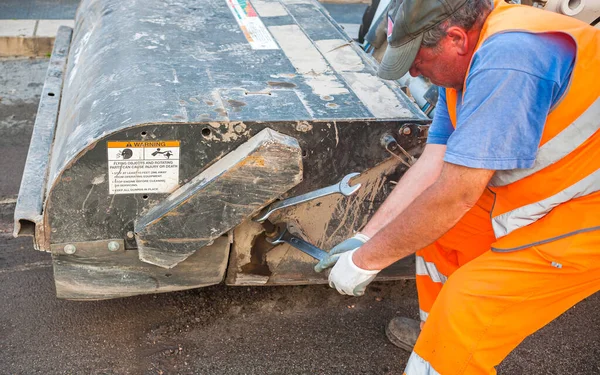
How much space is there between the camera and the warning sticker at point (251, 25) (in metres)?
2.92

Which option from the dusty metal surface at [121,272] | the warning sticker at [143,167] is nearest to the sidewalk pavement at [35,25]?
the dusty metal surface at [121,272]

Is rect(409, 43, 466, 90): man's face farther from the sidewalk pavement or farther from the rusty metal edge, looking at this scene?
the sidewalk pavement

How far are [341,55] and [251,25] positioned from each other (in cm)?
49

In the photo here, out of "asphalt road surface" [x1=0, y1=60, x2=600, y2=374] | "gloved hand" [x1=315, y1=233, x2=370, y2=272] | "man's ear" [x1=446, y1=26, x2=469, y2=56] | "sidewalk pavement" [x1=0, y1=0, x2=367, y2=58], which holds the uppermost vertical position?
"man's ear" [x1=446, y1=26, x2=469, y2=56]

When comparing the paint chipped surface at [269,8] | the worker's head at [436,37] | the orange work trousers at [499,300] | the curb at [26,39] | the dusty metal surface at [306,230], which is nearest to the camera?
the worker's head at [436,37]

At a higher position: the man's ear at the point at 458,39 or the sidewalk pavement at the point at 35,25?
the man's ear at the point at 458,39

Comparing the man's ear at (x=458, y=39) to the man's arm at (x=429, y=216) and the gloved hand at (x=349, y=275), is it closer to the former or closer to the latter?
the man's arm at (x=429, y=216)

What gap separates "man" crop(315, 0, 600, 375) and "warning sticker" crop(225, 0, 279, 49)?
1058 millimetres

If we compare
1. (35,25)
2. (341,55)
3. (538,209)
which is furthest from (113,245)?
(35,25)

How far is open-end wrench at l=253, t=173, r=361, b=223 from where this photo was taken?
216 centimetres

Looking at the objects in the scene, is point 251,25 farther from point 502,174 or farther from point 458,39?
point 502,174

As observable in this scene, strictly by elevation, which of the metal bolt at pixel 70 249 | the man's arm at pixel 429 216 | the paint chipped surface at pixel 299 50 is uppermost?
the man's arm at pixel 429 216

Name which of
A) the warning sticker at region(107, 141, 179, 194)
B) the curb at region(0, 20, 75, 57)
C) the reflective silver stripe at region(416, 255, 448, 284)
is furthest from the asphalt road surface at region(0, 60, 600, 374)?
the curb at region(0, 20, 75, 57)

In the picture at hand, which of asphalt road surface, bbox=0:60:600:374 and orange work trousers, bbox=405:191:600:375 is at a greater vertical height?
orange work trousers, bbox=405:191:600:375
